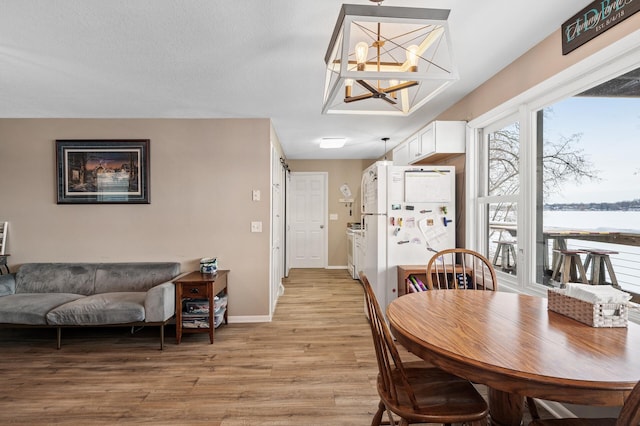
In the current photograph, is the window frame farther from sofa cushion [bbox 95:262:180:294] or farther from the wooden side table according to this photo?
sofa cushion [bbox 95:262:180:294]

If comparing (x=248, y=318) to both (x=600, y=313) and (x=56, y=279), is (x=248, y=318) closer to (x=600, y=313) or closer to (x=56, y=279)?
(x=56, y=279)

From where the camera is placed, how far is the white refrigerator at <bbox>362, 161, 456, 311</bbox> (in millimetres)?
3156

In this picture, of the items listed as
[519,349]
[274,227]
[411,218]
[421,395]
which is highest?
[411,218]

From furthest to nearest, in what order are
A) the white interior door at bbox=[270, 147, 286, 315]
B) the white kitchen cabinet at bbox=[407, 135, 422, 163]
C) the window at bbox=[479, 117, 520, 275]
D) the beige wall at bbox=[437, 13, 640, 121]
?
the white interior door at bbox=[270, 147, 286, 315], the white kitchen cabinet at bbox=[407, 135, 422, 163], the window at bbox=[479, 117, 520, 275], the beige wall at bbox=[437, 13, 640, 121]

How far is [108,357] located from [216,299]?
1.01 m

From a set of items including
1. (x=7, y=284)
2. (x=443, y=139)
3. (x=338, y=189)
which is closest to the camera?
(x=443, y=139)

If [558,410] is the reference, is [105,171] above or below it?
above

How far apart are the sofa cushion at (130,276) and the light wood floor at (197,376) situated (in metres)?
0.47

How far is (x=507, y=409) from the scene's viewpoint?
145cm

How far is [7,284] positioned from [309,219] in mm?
4697

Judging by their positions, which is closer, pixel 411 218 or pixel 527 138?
pixel 527 138

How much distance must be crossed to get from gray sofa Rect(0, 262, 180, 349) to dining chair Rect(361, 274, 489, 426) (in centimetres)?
235

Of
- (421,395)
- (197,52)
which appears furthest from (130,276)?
(421,395)

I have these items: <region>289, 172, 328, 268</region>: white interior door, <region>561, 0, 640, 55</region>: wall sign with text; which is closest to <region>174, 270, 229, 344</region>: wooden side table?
<region>561, 0, 640, 55</region>: wall sign with text
